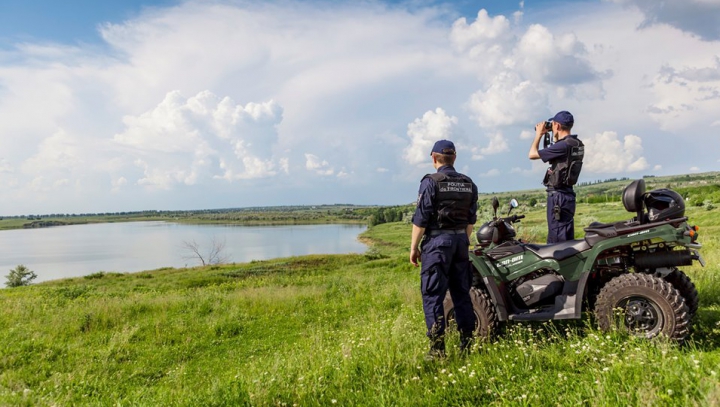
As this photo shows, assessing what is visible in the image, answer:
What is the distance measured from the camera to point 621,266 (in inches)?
184

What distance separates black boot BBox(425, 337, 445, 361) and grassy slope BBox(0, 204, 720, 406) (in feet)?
0.30

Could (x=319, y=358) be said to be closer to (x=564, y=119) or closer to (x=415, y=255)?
(x=415, y=255)

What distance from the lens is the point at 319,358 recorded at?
4.65m

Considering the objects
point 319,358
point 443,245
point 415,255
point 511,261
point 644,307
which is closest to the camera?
point 644,307

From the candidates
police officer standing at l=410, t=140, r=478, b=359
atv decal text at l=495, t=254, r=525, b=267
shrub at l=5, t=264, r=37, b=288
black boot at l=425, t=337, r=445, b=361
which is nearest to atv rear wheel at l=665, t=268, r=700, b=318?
atv decal text at l=495, t=254, r=525, b=267

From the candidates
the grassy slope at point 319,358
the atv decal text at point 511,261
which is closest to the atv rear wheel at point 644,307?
the grassy slope at point 319,358

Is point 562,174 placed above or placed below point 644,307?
above

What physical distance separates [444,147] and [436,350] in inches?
85.1

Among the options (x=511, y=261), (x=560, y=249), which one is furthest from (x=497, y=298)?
(x=560, y=249)

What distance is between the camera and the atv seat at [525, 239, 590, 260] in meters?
4.69

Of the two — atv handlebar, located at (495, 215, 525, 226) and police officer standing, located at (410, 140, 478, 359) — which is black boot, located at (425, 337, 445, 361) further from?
atv handlebar, located at (495, 215, 525, 226)

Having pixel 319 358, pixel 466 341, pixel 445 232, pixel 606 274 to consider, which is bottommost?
pixel 319 358

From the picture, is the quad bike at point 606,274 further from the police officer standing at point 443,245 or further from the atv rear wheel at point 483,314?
the police officer standing at point 443,245

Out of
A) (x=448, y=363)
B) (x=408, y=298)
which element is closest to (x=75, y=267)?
(x=408, y=298)
